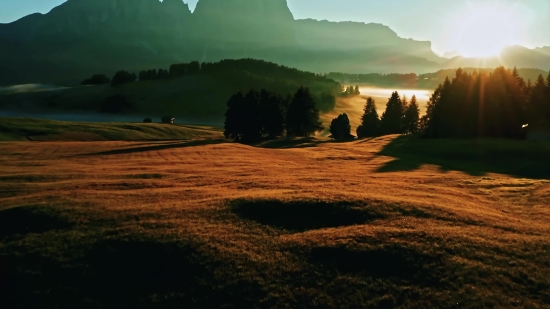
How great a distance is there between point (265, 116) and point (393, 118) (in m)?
39.4

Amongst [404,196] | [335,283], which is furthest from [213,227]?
[404,196]

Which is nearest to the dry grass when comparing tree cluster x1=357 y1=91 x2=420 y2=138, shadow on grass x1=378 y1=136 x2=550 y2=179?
shadow on grass x1=378 y1=136 x2=550 y2=179

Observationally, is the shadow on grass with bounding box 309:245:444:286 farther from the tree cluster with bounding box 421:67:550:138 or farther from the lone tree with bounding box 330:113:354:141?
the lone tree with bounding box 330:113:354:141

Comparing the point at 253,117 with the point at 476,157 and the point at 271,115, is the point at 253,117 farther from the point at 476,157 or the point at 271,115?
the point at 476,157

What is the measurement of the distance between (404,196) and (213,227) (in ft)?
46.0

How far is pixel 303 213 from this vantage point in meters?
24.2

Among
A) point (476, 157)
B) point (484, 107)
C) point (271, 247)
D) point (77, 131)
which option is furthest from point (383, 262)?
point (77, 131)

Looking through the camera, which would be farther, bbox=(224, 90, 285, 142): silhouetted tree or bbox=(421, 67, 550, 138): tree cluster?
bbox=(224, 90, 285, 142): silhouetted tree

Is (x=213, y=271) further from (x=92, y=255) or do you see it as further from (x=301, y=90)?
(x=301, y=90)

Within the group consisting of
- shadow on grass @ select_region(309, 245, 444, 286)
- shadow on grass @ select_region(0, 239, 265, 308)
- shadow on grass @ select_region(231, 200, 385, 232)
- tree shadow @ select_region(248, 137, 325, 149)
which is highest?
Answer: shadow on grass @ select_region(231, 200, 385, 232)

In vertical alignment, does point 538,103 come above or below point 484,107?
above

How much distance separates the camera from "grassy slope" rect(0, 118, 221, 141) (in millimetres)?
93000

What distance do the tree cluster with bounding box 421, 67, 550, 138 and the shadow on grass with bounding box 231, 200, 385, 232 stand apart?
77680mm

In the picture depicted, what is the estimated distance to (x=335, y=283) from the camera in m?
16.6
